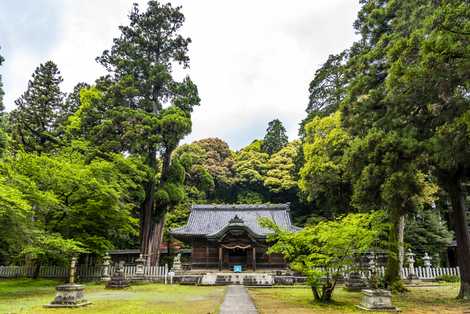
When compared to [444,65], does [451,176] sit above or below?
below

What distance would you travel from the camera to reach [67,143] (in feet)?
68.6

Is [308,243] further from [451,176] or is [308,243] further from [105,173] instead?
[105,173]

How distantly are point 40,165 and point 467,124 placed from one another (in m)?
15.3

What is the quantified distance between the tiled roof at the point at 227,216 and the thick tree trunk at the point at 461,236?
12910 millimetres

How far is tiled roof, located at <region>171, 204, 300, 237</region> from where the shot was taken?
73.9 feet

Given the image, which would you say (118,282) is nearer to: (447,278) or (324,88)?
(447,278)

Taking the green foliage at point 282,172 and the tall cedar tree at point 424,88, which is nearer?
the tall cedar tree at point 424,88

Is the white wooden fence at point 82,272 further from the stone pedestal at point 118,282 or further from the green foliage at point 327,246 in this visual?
the green foliage at point 327,246

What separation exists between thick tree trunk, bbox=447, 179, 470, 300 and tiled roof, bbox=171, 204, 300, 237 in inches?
508

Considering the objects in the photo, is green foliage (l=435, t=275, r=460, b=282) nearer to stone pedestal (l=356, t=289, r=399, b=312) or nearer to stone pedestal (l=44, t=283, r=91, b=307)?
stone pedestal (l=356, t=289, r=399, b=312)

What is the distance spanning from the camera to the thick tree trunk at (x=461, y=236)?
945cm

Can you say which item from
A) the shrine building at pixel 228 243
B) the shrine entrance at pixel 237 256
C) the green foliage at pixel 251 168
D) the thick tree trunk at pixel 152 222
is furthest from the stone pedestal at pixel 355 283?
the green foliage at pixel 251 168

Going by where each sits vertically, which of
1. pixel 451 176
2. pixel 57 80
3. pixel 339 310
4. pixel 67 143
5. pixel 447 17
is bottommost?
pixel 339 310

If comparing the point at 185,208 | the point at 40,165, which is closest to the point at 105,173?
the point at 40,165
